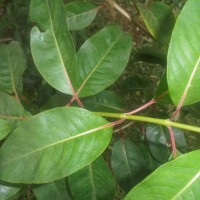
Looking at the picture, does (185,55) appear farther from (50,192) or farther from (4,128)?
(50,192)

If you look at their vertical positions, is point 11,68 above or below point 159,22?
below

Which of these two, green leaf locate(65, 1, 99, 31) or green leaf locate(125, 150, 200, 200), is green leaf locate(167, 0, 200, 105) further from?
green leaf locate(65, 1, 99, 31)

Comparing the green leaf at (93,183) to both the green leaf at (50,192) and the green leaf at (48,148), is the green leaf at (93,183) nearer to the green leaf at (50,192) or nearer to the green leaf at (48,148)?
the green leaf at (50,192)

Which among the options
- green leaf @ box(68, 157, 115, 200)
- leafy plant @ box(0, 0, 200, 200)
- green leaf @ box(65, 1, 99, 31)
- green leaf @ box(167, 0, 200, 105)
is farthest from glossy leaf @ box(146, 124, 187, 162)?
green leaf @ box(167, 0, 200, 105)

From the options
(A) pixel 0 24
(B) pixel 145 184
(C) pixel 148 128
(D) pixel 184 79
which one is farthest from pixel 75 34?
(B) pixel 145 184

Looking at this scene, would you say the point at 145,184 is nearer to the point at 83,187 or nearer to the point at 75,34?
the point at 83,187

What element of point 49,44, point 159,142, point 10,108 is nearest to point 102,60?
point 49,44
